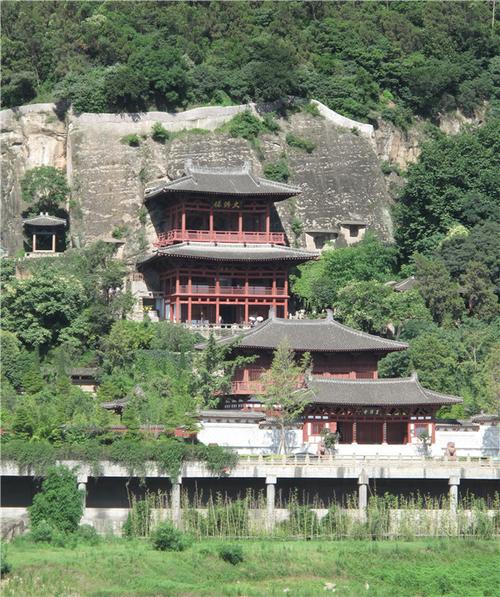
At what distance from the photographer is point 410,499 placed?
191ft

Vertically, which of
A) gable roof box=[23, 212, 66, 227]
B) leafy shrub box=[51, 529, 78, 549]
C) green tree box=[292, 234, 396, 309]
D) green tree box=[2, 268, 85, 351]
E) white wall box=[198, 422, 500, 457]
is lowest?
leafy shrub box=[51, 529, 78, 549]

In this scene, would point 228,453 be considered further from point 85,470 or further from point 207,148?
point 207,148

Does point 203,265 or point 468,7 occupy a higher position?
point 468,7

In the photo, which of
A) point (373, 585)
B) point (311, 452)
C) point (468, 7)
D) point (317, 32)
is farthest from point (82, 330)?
point (468, 7)

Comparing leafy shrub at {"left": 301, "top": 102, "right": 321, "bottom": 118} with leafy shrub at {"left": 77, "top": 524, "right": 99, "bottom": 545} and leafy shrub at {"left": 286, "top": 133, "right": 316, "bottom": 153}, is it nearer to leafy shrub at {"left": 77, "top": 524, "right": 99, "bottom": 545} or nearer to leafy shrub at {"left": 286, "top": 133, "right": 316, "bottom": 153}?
leafy shrub at {"left": 286, "top": 133, "right": 316, "bottom": 153}

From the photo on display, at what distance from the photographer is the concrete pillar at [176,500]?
5550cm

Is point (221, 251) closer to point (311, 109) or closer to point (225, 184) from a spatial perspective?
point (225, 184)

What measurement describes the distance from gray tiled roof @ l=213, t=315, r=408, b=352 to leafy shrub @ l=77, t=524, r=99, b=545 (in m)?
14.9

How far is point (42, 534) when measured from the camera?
52062 millimetres

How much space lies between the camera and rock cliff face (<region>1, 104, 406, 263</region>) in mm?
86250

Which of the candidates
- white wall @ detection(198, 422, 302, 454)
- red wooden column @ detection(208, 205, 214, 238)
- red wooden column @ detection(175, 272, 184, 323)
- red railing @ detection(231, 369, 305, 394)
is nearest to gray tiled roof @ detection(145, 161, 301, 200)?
red wooden column @ detection(208, 205, 214, 238)

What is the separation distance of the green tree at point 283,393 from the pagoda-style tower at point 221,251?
14264 mm

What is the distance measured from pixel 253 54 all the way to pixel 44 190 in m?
17.5

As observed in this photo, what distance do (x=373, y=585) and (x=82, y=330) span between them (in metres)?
26.2
